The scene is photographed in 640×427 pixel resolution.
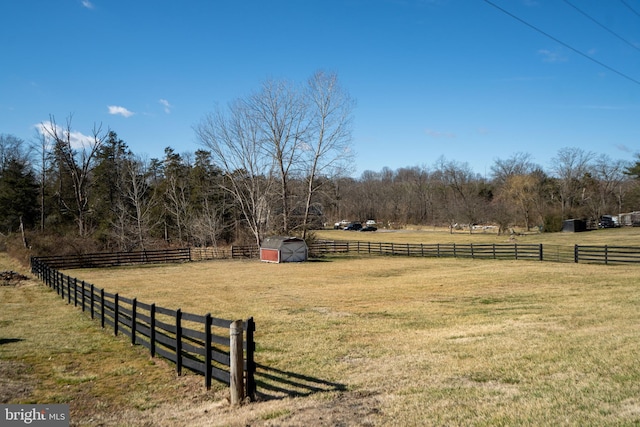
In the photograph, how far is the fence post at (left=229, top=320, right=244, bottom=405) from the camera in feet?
24.3

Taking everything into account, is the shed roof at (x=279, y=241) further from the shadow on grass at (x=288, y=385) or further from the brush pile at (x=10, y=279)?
the shadow on grass at (x=288, y=385)

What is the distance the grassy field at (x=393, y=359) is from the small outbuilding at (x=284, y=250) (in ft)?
64.4

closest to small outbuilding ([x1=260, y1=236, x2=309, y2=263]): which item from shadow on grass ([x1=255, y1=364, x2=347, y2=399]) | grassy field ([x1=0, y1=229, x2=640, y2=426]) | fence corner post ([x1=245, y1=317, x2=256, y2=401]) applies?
grassy field ([x1=0, y1=229, x2=640, y2=426])

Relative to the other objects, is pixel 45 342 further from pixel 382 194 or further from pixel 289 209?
pixel 382 194

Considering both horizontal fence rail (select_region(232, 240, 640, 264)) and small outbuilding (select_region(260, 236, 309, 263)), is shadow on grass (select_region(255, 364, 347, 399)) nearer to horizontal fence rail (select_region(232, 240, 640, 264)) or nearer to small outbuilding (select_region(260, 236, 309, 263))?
horizontal fence rail (select_region(232, 240, 640, 264))

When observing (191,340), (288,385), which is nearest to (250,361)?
(288,385)

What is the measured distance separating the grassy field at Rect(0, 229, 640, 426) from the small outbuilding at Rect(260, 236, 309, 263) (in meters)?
19.6

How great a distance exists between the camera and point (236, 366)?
7.39 m

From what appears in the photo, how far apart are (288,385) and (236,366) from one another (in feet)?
4.67

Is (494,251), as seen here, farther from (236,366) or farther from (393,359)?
(236,366)

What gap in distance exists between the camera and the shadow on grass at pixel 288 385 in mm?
7926

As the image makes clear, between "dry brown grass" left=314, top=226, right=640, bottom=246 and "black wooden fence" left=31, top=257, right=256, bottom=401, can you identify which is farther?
"dry brown grass" left=314, top=226, right=640, bottom=246

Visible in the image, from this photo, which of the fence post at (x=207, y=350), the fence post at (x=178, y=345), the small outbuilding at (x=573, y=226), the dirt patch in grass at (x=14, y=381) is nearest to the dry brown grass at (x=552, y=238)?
the small outbuilding at (x=573, y=226)

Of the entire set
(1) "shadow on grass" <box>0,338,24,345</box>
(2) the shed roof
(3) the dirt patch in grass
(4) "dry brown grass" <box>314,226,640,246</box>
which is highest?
(2) the shed roof
